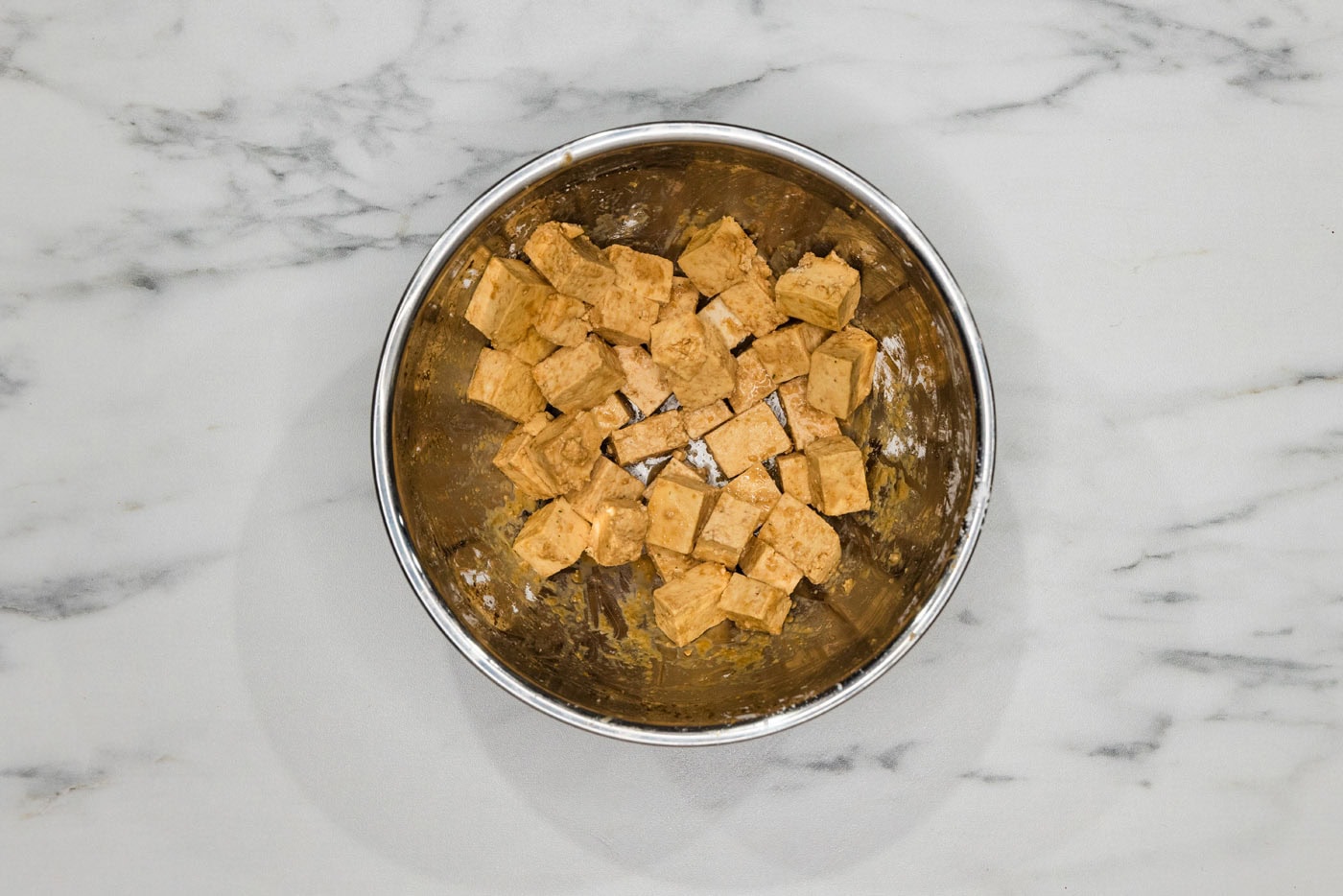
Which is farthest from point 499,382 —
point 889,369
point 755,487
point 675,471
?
point 889,369

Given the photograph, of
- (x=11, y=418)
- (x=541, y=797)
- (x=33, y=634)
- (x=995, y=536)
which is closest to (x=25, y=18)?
(x=11, y=418)

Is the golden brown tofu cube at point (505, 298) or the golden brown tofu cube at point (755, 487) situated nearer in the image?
the golden brown tofu cube at point (505, 298)

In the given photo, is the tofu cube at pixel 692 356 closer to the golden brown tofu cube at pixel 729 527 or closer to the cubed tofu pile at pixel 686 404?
the cubed tofu pile at pixel 686 404

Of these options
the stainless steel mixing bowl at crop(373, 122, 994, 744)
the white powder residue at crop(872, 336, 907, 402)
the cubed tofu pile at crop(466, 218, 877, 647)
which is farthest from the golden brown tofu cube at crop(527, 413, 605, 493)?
the white powder residue at crop(872, 336, 907, 402)

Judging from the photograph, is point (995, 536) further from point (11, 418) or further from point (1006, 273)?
point (11, 418)

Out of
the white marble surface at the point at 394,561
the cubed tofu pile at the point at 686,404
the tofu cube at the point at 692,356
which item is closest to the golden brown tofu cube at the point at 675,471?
the cubed tofu pile at the point at 686,404

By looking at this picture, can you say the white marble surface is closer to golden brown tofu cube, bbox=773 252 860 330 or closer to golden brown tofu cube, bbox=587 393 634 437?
golden brown tofu cube, bbox=773 252 860 330

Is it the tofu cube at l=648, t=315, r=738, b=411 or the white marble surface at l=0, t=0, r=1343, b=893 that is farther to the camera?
the white marble surface at l=0, t=0, r=1343, b=893

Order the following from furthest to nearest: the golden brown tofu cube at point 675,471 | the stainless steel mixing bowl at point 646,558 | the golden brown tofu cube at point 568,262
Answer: the golden brown tofu cube at point 675,471
the golden brown tofu cube at point 568,262
the stainless steel mixing bowl at point 646,558
